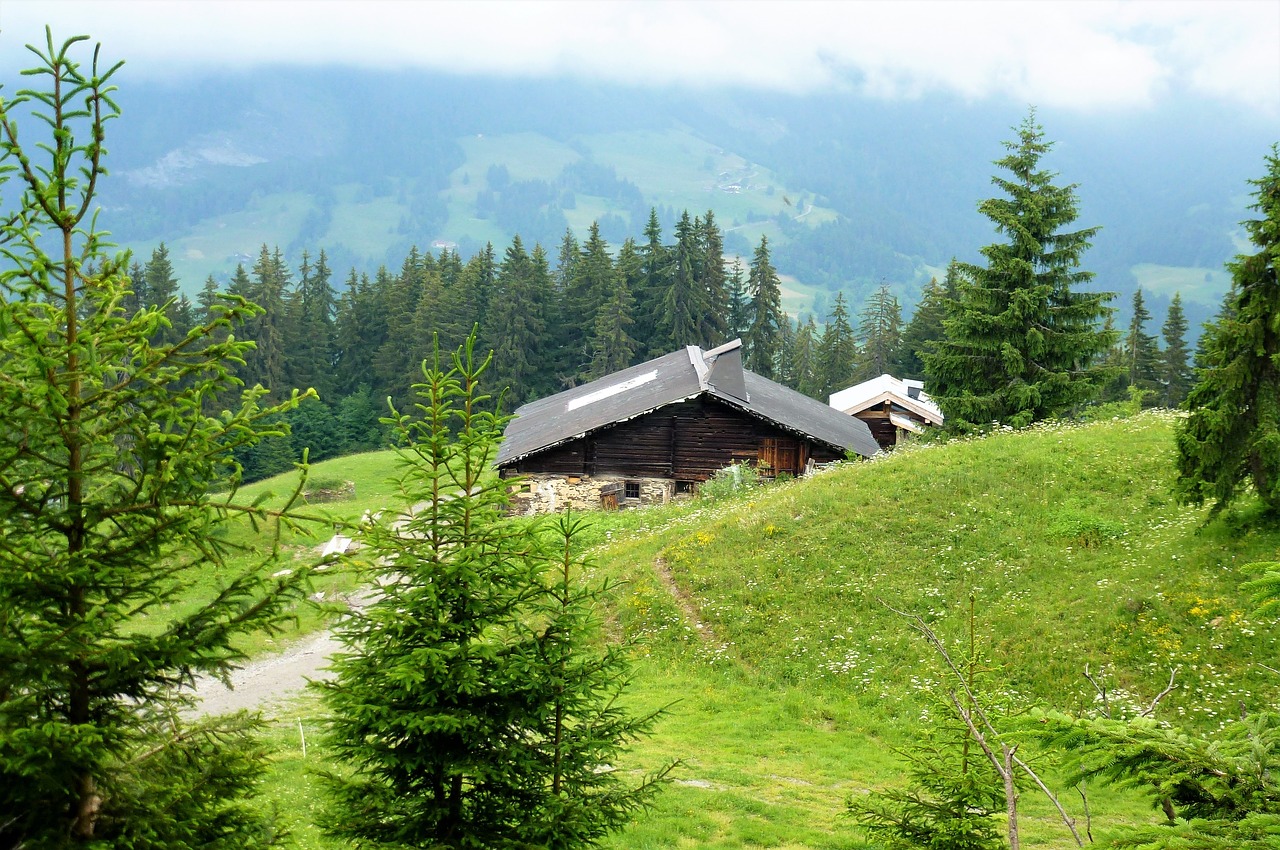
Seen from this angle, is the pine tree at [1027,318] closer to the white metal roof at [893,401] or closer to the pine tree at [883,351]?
the white metal roof at [893,401]

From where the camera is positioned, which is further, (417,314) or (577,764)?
(417,314)

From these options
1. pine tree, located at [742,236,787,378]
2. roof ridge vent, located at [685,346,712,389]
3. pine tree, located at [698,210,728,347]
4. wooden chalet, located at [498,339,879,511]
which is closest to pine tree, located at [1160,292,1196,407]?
pine tree, located at [742,236,787,378]

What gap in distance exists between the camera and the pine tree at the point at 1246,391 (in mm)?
16531

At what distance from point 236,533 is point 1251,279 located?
31771 millimetres

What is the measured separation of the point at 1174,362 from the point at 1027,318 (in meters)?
58.3

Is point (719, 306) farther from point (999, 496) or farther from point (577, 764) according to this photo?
point (577, 764)

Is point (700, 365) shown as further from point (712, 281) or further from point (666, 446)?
point (712, 281)

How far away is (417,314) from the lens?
83.4 meters

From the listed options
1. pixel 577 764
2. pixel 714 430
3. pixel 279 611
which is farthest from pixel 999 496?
pixel 279 611

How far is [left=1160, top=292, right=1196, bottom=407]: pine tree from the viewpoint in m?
80.8

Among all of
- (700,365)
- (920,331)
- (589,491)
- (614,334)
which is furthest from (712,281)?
(589,491)

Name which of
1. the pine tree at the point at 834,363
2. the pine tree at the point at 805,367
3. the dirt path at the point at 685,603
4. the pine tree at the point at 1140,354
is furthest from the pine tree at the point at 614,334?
the dirt path at the point at 685,603

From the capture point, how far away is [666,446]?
3753 centimetres

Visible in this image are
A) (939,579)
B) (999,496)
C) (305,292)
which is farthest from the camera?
(305,292)
